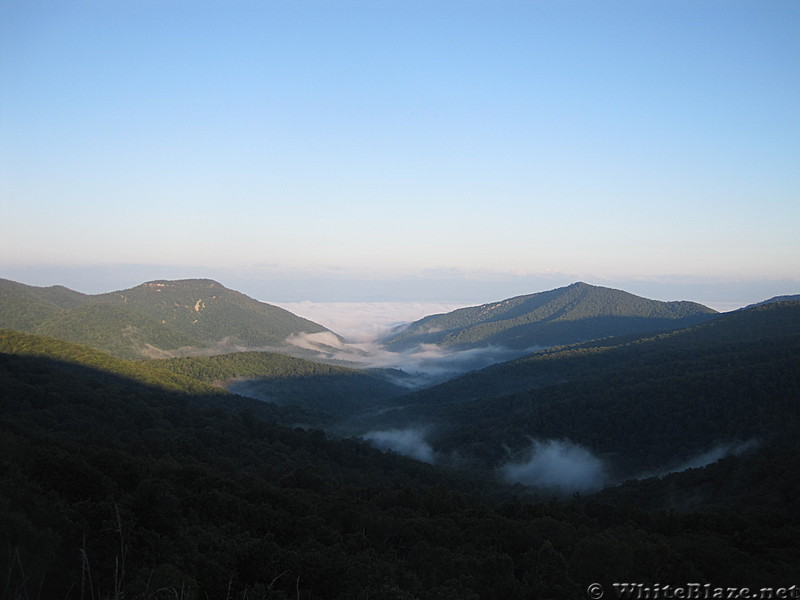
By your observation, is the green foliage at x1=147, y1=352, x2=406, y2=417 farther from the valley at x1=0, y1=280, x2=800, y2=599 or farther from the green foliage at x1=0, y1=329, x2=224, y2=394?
the green foliage at x1=0, y1=329, x2=224, y2=394

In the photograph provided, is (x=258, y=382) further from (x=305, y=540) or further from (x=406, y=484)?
(x=305, y=540)

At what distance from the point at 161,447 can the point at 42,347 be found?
63.0 m

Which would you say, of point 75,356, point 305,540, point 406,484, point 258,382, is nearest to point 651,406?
point 406,484

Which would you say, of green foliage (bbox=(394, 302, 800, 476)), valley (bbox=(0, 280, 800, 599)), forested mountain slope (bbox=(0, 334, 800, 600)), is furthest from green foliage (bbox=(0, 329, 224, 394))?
green foliage (bbox=(394, 302, 800, 476))

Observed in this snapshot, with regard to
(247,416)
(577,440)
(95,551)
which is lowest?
(577,440)

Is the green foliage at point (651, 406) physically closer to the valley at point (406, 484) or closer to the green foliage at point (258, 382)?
the valley at point (406, 484)

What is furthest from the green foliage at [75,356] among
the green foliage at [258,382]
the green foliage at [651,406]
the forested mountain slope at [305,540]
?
the green foliage at [651,406]

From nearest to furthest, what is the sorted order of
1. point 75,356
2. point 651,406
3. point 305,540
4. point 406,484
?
point 305,540 < point 406,484 < point 75,356 < point 651,406

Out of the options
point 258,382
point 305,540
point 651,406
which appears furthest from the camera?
point 258,382

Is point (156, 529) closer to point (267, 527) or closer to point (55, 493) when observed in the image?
point (55, 493)

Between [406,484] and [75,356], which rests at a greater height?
[75,356]

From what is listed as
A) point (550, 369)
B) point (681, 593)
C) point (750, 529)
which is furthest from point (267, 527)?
point (550, 369)

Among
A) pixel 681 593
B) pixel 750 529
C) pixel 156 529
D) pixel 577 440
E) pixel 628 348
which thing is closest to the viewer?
pixel 681 593

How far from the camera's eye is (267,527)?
104ft
